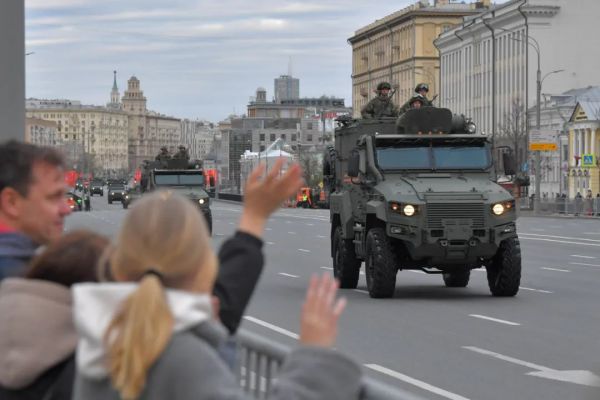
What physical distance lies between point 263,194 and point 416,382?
8385mm

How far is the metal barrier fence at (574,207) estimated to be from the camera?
78000 millimetres

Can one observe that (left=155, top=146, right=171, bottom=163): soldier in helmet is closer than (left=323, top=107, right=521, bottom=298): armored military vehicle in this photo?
No

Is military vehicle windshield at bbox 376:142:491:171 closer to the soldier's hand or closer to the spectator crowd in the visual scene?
the soldier's hand

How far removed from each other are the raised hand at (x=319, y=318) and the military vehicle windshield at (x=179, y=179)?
49.3 m

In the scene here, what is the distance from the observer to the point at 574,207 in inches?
3169

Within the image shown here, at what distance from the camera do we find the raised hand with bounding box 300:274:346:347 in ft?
Answer: 13.5

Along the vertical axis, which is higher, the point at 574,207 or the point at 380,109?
the point at 380,109

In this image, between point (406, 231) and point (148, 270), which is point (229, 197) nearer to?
point (406, 231)

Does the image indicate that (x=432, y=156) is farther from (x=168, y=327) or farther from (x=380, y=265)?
(x=168, y=327)

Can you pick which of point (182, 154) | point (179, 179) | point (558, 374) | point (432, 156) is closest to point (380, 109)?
point (432, 156)

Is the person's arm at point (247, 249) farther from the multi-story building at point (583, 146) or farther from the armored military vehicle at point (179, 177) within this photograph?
the multi-story building at point (583, 146)

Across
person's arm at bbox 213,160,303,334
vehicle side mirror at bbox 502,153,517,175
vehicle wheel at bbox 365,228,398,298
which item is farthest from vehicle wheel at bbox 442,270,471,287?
person's arm at bbox 213,160,303,334

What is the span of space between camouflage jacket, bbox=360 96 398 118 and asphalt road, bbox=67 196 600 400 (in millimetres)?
2742

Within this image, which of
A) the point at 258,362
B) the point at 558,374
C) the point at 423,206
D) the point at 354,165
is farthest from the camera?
the point at 354,165
